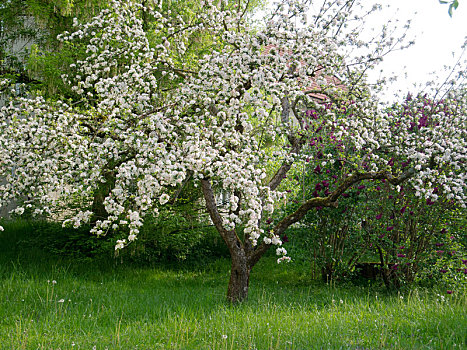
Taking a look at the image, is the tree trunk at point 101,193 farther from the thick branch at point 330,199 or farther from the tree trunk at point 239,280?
the thick branch at point 330,199

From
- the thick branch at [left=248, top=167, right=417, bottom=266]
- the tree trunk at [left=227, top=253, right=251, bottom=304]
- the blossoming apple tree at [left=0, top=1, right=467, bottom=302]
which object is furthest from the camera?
the tree trunk at [left=227, top=253, right=251, bottom=304]

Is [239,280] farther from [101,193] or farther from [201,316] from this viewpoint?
[101,193]

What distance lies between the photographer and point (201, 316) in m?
5.42

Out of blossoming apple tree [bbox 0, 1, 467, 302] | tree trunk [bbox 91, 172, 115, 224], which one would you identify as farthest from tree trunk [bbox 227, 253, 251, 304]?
tree trunk [bbox 91, 172, 115, 224]

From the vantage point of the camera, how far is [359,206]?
7.39 metres

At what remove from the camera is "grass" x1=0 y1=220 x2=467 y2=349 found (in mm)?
4297

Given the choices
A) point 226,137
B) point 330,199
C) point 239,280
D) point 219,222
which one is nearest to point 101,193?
point 219,222

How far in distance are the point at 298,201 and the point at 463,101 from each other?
10.5 ft

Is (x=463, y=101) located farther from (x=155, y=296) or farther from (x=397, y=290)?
(x=155, y=296)

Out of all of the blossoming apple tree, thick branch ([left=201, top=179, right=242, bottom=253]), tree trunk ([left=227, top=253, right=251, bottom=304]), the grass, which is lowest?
the grass

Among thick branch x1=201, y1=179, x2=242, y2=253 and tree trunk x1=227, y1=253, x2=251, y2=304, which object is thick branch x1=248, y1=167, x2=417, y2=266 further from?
thick branch x1=201, y1=179, x2=242, y2=253

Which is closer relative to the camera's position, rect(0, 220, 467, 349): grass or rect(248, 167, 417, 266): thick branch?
rect(0, 220, 467, 349): grass

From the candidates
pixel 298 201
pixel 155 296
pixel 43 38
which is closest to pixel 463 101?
A: pixel 298 201

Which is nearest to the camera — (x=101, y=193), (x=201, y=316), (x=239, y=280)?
(x=201, y=316)
